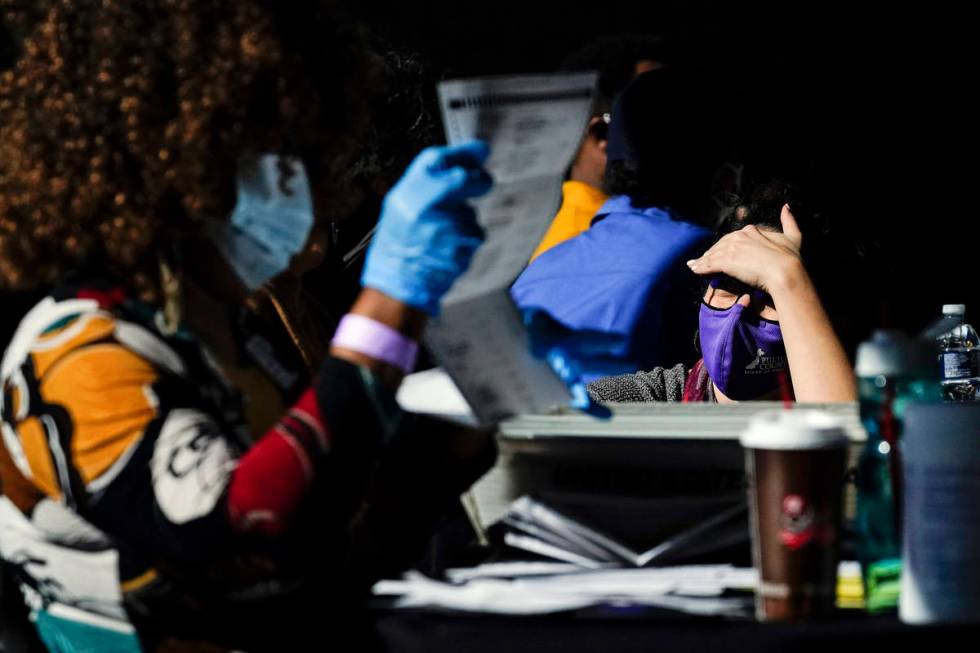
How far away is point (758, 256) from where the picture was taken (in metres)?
2.30

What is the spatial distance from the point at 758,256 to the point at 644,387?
2.12 feet

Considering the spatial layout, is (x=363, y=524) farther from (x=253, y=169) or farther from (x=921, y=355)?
(x=921, y=355)

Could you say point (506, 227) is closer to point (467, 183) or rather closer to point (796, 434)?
point (467, 183)

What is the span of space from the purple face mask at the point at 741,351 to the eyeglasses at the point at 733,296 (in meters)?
0.01

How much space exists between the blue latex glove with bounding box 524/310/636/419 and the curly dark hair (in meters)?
0.37

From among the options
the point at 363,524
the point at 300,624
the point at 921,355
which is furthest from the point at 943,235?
the point at 300,624

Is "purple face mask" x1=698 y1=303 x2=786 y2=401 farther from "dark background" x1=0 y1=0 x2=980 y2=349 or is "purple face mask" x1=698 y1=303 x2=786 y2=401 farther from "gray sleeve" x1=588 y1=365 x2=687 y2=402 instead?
"gray sleeve" x1=588 y1=365 x2=687 y2=402

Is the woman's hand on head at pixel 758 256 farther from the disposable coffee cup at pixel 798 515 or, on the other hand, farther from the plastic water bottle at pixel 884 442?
the disposable coffee cup at pixel 798 515

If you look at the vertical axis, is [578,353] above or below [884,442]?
above

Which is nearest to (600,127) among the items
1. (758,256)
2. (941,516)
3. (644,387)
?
(644,387)

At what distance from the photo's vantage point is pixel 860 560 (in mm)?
1320

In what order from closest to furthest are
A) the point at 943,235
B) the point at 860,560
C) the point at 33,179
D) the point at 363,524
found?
the point at 860,560 < the point at 33,179 < the point at 363,524 < the point at 943,235

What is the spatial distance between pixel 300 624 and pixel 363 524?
0.73 feet

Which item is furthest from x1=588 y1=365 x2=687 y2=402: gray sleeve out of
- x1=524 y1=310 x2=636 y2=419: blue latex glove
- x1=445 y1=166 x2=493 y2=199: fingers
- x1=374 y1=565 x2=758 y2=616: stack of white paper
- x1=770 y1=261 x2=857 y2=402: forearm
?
x1=445 y1=166 x2=493 y2=199: fingers
